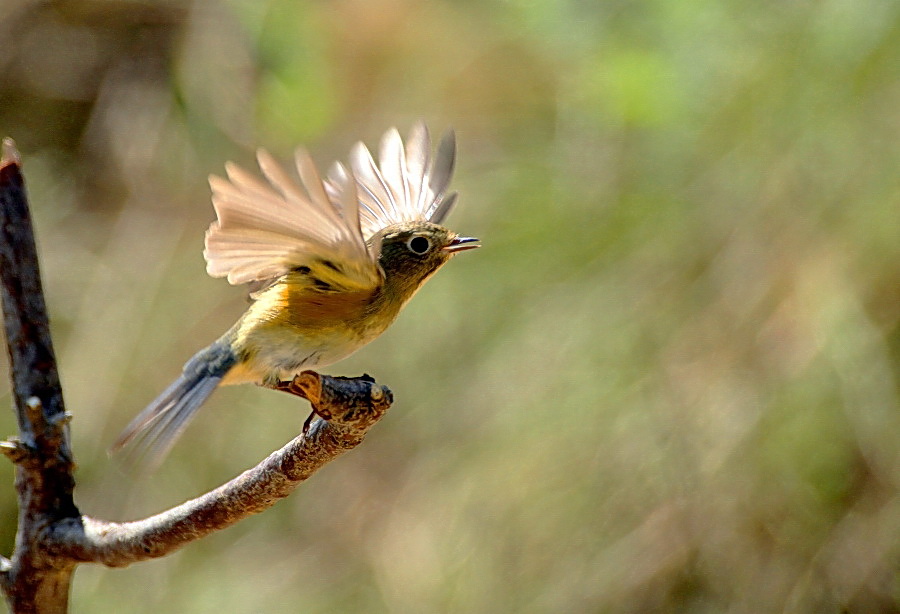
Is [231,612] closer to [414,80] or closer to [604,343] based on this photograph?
[604,343]

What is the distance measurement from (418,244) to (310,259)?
1.27ft

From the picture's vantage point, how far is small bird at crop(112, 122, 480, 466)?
5.95ft

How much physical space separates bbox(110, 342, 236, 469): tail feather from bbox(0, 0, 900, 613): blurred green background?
4.49ft

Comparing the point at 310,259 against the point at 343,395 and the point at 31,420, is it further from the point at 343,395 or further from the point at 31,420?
the point at 31,420

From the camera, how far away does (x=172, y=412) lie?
217 cm

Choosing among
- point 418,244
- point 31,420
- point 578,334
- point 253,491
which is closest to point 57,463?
point 31,420

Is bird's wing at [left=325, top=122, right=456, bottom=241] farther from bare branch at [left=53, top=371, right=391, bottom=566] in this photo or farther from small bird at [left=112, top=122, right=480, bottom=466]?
bare branch at [left=53, top=371, right=391, bottom=566]

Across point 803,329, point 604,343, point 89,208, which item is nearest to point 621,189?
point 604,343

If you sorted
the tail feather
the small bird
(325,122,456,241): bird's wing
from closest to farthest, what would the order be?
the small bird → the tail feather → (325,122,456,241): bird's wing

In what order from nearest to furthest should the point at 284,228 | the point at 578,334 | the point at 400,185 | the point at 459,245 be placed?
the point at 284,228, the point at 459,245, the point at 400,185, the point at 578,334

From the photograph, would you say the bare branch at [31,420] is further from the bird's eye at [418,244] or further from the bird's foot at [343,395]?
the bird's eye at [418,244]

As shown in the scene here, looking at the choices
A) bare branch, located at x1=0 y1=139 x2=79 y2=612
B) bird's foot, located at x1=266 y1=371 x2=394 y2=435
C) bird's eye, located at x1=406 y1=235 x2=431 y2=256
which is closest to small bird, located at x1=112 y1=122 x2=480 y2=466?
bird's eye, located at x1=406 y1=235 x2=431 y2=256

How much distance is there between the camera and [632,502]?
10.8 feet

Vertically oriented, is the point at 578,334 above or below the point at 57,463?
above
